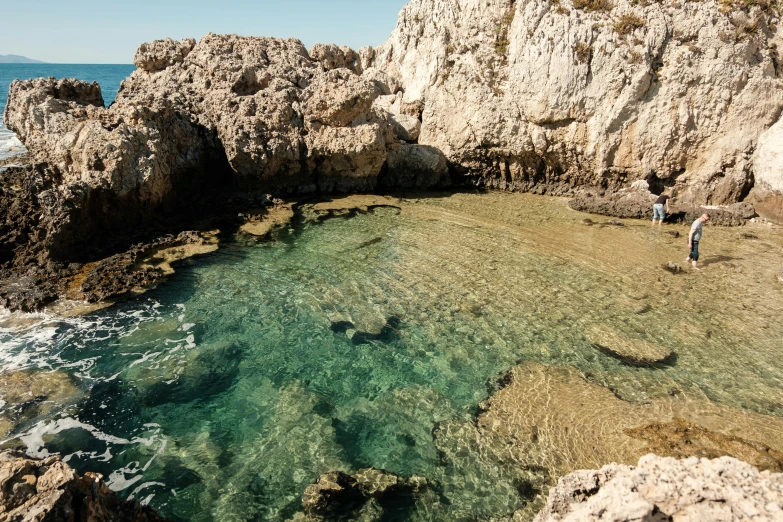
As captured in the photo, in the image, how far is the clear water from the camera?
8.03 m

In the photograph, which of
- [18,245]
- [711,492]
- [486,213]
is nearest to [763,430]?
[711,492]

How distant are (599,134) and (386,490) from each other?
69.2ft

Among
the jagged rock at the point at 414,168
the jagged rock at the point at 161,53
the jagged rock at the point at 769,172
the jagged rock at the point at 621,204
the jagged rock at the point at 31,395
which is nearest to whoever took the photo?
the jagged rock at the point at 31,395

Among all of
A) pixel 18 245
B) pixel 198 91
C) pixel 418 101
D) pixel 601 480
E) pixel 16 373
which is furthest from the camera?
pixel 418 101

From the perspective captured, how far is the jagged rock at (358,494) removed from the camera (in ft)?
23.6

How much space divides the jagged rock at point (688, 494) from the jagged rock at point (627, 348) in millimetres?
6748

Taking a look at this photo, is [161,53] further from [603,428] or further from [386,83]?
[603,428]

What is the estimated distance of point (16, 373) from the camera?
396 inches

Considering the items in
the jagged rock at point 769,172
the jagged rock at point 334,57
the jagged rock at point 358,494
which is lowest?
the jagged rock at point 358,494

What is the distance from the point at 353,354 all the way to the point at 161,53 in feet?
71.4

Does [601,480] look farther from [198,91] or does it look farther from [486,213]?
[198,91]

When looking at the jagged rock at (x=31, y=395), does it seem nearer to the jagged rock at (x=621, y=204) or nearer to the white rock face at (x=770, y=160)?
the jagged rock at (x=621, y=204)

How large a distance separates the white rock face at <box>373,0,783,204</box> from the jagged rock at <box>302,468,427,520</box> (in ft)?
65.1

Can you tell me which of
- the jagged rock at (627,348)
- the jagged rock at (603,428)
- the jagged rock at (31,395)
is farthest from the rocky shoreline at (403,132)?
the jagged rock at (31,395)
